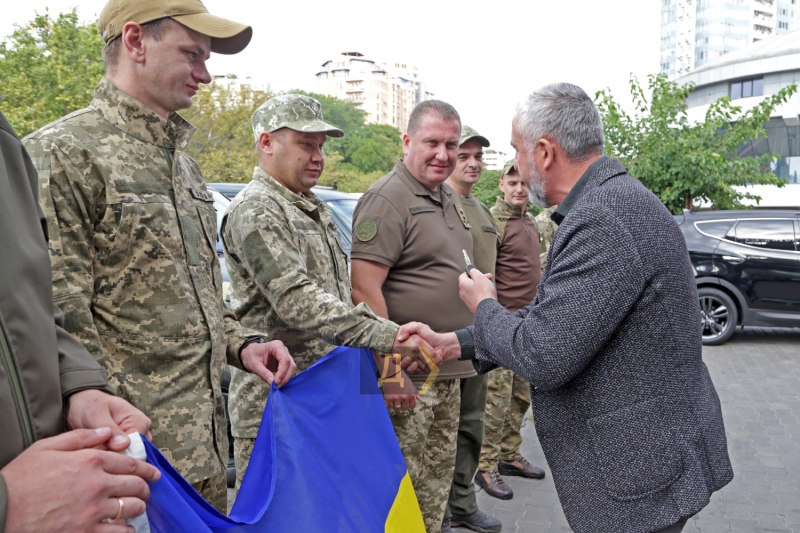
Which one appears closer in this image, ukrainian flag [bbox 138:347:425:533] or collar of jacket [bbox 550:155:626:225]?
ukrainian flag [bbox 138:347:425:533]

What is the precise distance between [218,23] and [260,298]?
119cm

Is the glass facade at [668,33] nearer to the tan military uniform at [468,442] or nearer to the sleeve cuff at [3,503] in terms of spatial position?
the tan military uniform at [468,442]

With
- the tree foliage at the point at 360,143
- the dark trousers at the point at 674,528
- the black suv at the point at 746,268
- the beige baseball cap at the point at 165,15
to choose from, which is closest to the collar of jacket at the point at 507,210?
the beige baseball cap at the point at 165,15

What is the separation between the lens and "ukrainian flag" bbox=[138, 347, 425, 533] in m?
1.67

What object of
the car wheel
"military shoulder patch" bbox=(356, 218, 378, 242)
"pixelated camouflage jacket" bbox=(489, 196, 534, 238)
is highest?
"military shoulder patch" bbox=(356, 218, 378, 242)

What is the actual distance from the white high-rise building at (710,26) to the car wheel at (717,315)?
113053mm

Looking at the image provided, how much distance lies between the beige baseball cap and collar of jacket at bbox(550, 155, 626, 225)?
1.27 m

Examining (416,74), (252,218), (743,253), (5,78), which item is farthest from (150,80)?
(416,74)

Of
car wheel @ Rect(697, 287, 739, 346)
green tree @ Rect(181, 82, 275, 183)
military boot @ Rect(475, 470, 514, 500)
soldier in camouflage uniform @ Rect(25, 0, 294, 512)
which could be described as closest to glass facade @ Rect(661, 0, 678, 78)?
green tree @ Rect(181, 82, 275, 183)

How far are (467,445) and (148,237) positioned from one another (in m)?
2.91

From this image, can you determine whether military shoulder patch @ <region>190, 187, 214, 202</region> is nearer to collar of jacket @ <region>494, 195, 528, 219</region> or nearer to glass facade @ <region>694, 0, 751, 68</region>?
collar of jacket @ <region>494, 195, 528, 219</region>

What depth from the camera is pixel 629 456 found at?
2.18 meters

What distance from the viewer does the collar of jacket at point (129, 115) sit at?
2273 millimetres

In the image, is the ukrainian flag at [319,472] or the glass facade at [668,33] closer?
the ukrainian flag at [319,472]
